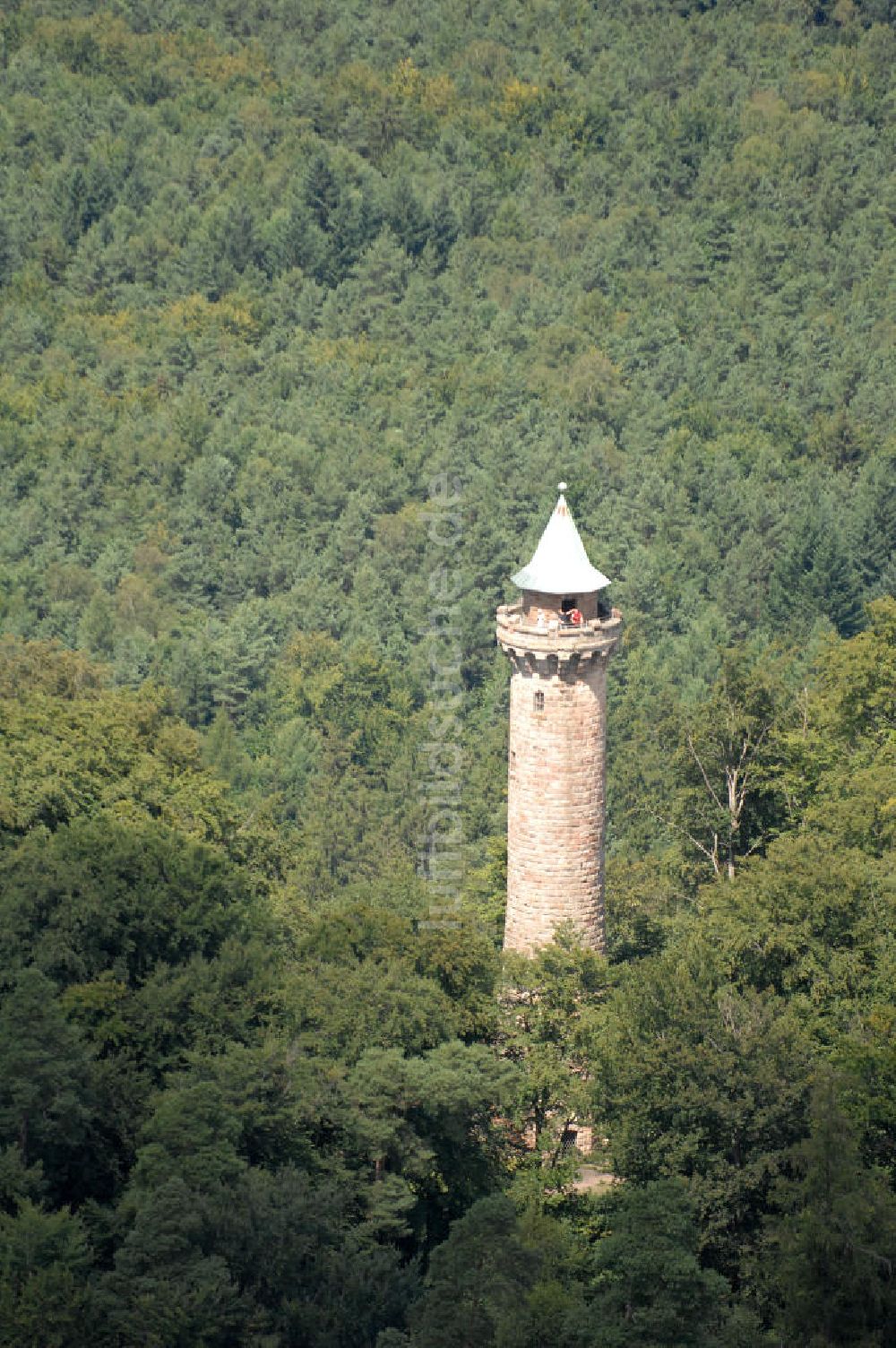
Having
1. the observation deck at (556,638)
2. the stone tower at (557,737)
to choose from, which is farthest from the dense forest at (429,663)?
the observation deck at (556,638)

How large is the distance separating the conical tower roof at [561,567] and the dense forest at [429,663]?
7.10 metres

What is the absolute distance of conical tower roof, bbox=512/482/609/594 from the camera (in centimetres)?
6431

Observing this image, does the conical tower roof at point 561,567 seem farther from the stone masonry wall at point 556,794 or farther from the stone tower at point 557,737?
the stone masonry wall at point 556,794

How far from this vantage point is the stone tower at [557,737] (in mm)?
63719

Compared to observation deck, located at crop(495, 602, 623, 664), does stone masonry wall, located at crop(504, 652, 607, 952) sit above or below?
below

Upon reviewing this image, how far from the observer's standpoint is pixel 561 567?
64.5 metres

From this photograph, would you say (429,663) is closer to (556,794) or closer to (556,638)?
(556,794)

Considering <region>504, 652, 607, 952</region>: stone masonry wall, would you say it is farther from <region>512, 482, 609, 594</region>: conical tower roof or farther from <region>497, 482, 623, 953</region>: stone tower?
<region>512, 482, 609, 594</region>: conical tower roof

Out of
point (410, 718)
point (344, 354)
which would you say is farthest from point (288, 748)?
point (344, 354)

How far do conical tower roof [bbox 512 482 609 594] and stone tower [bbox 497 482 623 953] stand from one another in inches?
0.7

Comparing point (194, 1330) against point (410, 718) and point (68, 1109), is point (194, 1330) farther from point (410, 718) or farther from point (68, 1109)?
point (410, 718)

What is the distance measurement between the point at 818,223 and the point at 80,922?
116169 mm

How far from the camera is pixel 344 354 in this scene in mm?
162125

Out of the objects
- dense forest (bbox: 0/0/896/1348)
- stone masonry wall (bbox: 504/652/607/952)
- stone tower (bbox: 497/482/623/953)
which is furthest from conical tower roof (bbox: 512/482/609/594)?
dense forest (bbox: 0/0/896/1348)
